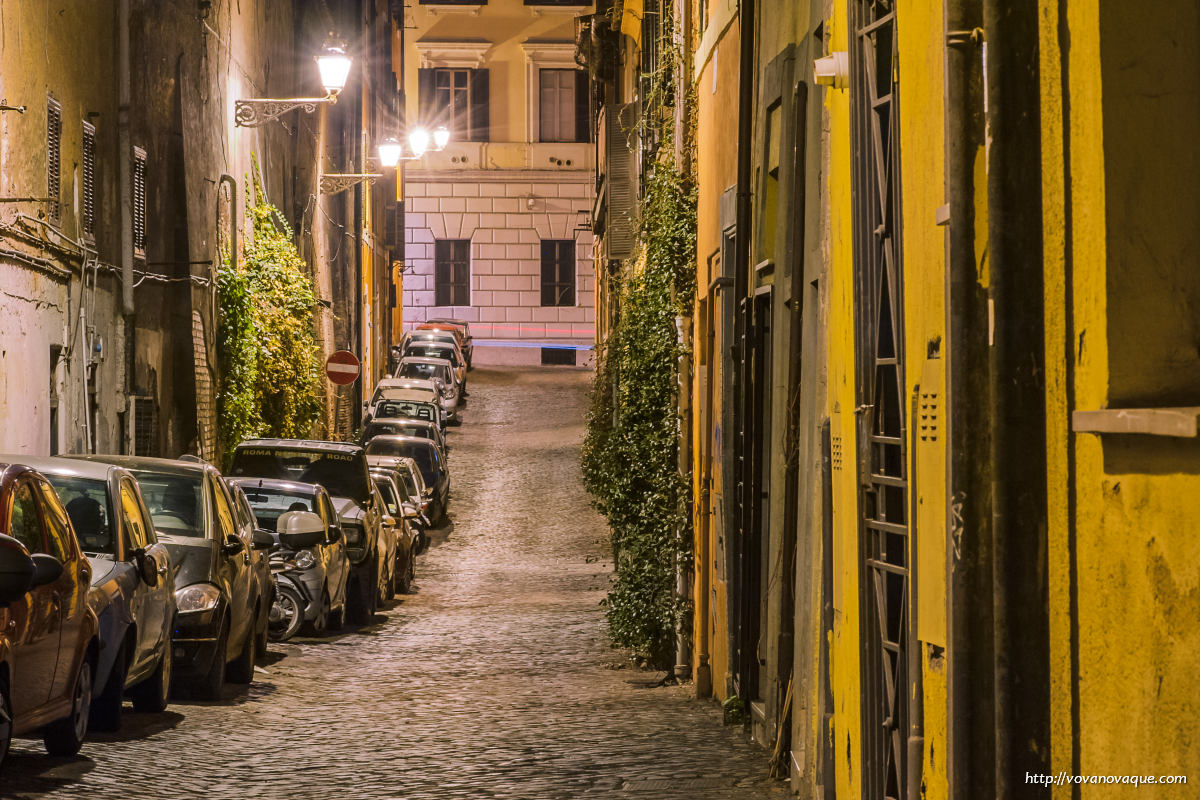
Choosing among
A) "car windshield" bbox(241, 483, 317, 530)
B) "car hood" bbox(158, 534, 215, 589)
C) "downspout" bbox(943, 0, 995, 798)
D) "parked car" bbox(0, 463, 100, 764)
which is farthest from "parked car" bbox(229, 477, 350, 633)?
"downspout" bbox(943, 0, 995, 798)

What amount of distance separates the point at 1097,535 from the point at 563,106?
61.1 m

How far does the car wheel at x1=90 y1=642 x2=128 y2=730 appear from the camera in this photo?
1026 centimetres

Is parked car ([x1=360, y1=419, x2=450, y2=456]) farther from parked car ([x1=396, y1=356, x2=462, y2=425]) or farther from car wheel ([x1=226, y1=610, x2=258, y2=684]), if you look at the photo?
car wheel ([x1=226, y1=610, x2=258, y2=684])

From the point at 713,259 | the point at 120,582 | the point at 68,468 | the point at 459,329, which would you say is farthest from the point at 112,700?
the point at 459,329

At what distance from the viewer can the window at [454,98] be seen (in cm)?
6384

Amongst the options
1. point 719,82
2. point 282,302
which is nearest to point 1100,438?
point 719,82

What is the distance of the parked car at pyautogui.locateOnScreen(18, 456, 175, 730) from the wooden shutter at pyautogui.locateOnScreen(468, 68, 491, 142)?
52.5m

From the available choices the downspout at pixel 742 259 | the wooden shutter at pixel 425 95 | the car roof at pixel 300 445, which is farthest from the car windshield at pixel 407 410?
the downspout at pixel 742 259

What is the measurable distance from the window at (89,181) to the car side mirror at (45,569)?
36.5ft

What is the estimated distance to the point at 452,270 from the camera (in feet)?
A: 205

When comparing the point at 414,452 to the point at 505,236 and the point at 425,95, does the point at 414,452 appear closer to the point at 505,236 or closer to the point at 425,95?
the point at 505,236

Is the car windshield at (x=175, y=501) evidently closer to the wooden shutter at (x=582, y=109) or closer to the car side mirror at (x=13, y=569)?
the car side mirror at (x=13, y=569)

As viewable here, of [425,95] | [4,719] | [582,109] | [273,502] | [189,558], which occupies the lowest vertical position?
[4,719]

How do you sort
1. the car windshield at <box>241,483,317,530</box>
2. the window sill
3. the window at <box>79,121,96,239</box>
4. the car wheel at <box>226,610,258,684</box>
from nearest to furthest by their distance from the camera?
the window sill → the car wheel at <box>226,610,258,684</box> → the car windshield at <box>241,483,317,530</box> → the window at <box>79,121,96,239</box>
